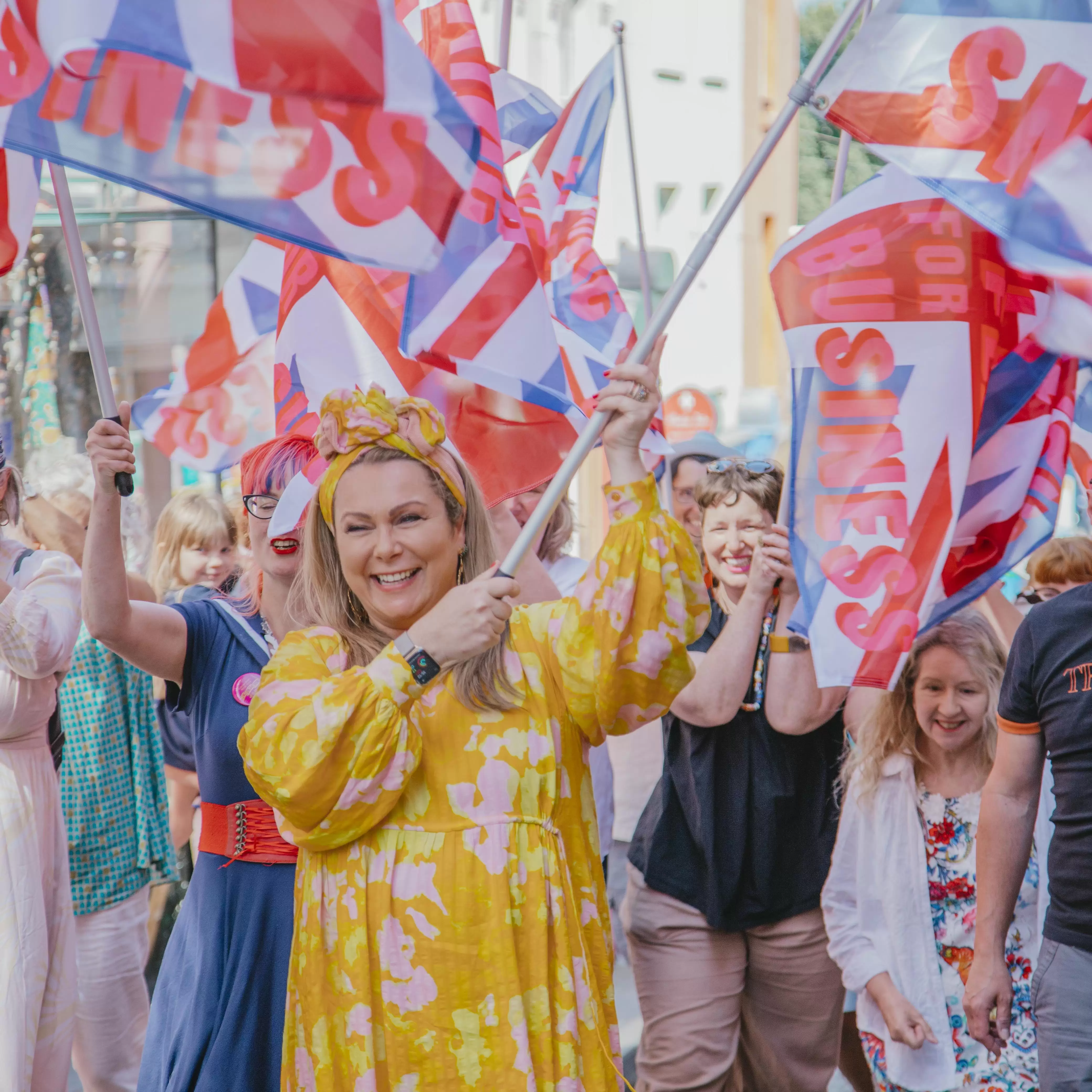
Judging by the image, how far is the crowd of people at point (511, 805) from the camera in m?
2.37

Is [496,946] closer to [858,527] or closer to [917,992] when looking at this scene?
[858,527]

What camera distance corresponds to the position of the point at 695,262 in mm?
2529

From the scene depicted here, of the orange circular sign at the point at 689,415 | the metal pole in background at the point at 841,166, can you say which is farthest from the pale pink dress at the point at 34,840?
the orange circular sign at the point at 689,415

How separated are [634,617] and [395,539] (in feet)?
1.55

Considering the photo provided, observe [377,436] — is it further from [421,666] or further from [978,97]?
[978,97]

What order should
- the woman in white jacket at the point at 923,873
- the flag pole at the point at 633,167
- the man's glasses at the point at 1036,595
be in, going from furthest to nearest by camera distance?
1. the flag pole at the point at 633,167
2. the man's glasses at the point at 1036,595
3. the woman in white jacket at the point at 923,873

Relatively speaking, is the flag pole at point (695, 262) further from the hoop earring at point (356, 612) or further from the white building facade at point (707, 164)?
the white building facade at point (707, 164)

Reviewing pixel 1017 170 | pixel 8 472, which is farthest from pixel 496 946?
pixel 8 472

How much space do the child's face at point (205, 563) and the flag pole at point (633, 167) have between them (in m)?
1.89

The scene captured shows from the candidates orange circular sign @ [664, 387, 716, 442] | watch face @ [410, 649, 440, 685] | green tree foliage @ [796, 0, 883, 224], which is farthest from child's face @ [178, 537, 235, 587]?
green tree foliage @ [796, 0, 883, 224]

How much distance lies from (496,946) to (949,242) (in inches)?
70.8

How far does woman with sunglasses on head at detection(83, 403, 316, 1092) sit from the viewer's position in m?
2.99

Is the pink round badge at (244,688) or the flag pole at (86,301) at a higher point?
the flag pole at (86,301)

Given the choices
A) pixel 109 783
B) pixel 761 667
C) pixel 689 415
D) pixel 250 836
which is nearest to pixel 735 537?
pixel 761 667
